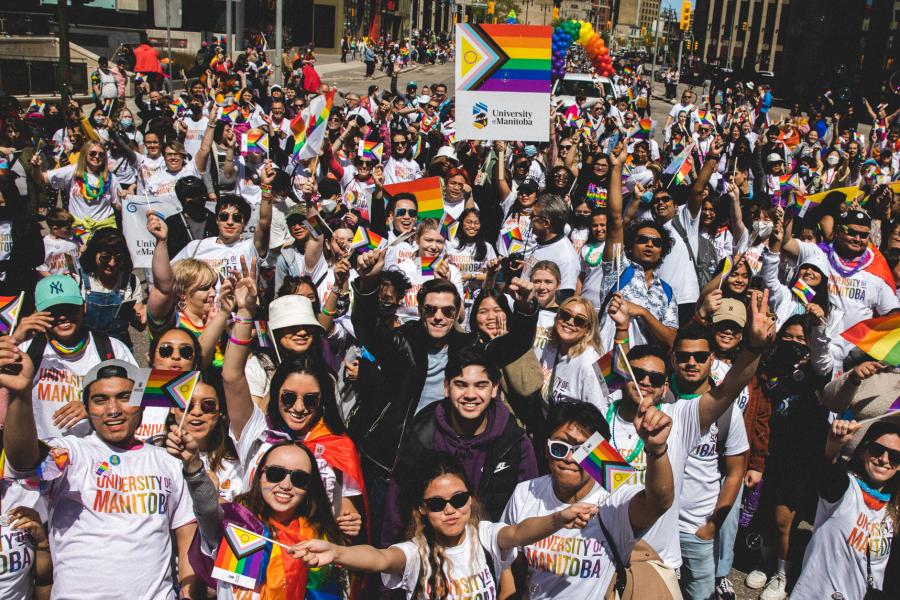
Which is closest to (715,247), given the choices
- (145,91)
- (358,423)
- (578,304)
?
(578,304)

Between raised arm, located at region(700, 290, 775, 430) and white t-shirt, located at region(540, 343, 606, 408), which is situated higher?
raised arm, located at region(700, 290, 775, 430)

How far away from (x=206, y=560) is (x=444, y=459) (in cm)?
104

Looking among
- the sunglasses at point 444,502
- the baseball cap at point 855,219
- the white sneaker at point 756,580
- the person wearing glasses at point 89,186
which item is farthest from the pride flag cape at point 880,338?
the person wearing glasses at point 89,186

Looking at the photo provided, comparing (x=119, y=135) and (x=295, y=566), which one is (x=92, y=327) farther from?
(x=119, y=135)

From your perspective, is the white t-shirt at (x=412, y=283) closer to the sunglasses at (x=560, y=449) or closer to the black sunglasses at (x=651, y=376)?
the black sunglasses at (x=651, y=376)

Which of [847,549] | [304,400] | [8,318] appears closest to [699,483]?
[847,549]

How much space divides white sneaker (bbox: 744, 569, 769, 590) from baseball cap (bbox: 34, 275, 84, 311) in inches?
163

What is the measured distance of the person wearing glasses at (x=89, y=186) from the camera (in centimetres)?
790

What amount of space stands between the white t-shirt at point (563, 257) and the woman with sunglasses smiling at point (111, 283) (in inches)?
113

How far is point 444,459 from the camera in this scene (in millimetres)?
3287

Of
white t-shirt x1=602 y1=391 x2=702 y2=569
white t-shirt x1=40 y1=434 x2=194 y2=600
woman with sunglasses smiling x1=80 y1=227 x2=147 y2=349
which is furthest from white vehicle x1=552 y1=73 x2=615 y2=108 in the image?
white t-shirt x1=40 y1=434 x2=194 y2=600

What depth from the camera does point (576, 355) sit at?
14.6ft

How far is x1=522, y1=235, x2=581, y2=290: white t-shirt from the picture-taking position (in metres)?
6.04

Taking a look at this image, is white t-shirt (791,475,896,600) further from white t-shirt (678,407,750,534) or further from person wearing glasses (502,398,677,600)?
person wearing glasses (502,398,677,600)
